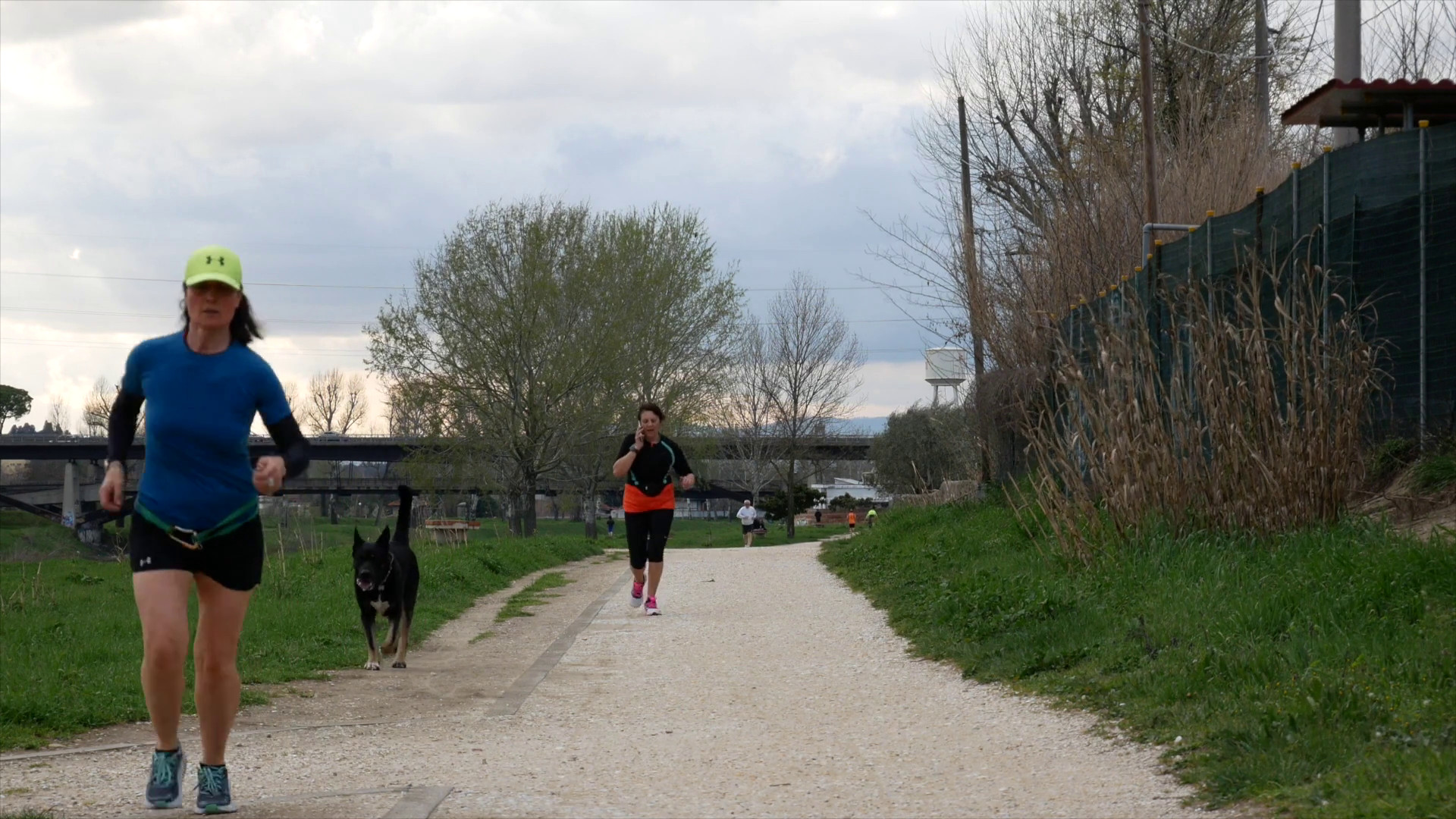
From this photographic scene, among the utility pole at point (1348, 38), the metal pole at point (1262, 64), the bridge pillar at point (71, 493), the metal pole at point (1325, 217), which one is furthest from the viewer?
the bridge pillar at point (71, 493)

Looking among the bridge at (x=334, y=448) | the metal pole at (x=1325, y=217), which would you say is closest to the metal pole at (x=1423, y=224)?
the metal pole at (x=1325, y=217)

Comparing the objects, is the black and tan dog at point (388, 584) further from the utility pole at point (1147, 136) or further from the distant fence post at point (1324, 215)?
the utility pole at point (1147, 136)

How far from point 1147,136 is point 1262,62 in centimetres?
501

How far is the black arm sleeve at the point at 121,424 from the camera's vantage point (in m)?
5.18

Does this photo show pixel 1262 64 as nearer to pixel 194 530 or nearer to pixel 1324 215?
pixel 1324 215

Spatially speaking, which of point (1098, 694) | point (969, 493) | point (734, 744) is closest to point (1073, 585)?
point (1098, 694)

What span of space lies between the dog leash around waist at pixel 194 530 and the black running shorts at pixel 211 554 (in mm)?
14

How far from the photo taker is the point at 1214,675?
672 centimetres

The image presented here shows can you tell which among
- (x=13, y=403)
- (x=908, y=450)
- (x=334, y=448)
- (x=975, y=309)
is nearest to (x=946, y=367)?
(x=975, y=309)

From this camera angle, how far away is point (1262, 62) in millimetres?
21547

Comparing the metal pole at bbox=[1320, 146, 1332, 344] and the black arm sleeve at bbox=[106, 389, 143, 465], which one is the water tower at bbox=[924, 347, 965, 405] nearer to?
the metal pole at bbox=[1320, 146, 1332, 344]

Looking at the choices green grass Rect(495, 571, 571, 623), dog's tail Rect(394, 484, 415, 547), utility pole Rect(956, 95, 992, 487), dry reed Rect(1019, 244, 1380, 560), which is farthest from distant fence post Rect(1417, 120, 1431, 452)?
utility pole Rect(956, 95, 992, 487)

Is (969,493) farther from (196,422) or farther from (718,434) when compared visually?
(718,434)

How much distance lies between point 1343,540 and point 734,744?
4559 mm
